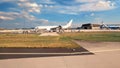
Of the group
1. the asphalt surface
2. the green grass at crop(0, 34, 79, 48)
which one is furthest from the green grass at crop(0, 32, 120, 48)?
the asphalt surface

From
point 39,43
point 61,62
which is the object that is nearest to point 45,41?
point 39,43

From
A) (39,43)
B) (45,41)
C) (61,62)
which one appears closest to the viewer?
(61,62)

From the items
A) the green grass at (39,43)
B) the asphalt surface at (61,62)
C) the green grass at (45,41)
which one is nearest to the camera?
the asphalt surface at (61,62)

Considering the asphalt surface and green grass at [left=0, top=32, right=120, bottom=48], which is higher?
the asphalt surface

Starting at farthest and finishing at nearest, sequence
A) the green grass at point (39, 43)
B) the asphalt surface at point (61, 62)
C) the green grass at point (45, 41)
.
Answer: the green grass at point (45, 41) < the green grass at point (39, 43) < the asphalt surface at point (61, 62)

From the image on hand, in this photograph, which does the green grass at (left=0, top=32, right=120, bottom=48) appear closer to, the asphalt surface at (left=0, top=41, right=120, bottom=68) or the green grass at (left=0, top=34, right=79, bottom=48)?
the green grass at (left=0, top=34, right=79, bottom=48)

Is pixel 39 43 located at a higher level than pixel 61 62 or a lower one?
lower

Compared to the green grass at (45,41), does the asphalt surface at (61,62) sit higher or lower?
higher

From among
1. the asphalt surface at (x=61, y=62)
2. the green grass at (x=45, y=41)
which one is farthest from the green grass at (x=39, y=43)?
the asphalt surface at (x=61, y=62)

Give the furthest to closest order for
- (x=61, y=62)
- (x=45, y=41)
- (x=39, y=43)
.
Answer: (x=45, y=41) → (x=39, y=43) → (x=61, y=62)

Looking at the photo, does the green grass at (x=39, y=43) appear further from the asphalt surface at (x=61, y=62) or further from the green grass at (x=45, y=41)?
the asphalt surface at (x=61, y=62)

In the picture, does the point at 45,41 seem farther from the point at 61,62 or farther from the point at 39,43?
the point at 61,62

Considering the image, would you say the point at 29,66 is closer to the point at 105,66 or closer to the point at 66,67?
the point at 66,67

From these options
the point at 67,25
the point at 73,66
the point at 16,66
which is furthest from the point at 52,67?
the point at 67,25
